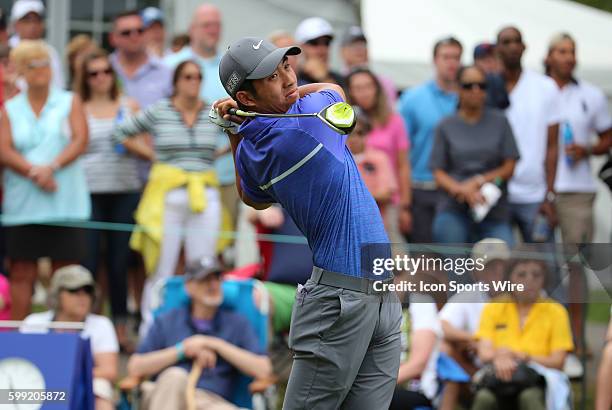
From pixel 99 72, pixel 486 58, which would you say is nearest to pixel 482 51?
pixel 486 58

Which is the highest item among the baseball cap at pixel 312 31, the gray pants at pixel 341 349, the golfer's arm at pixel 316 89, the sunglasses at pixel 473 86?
the baseball cap at pixel 312 31

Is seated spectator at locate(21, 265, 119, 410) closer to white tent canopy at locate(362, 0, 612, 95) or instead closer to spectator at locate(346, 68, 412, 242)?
spectator at locate(346, 68, 412, 242)

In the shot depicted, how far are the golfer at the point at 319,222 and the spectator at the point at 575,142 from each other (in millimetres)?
5293

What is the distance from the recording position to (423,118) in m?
10.9

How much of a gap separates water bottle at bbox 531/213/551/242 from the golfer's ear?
5067mm

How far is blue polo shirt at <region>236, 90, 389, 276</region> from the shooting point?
220 inches

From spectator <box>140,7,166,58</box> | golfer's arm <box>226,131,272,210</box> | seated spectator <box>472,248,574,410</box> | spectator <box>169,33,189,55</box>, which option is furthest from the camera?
spectator <box>140,7,166,58</box>

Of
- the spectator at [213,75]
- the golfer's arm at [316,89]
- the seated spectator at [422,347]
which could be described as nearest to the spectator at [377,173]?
the spectator at [213,75]

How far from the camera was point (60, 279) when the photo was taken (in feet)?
28.8

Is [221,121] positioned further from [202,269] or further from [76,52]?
[76,52]

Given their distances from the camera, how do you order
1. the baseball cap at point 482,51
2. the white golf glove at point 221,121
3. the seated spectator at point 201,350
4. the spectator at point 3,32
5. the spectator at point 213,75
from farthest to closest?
the baseball cap at point 482,51
the spectator at point 3,32
the spectator at point 213,75
the seated spectator at point 201,350
the white golf glove at point 221,121

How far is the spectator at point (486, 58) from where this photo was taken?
455 inches

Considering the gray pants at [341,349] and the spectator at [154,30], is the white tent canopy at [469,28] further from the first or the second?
the gray pants at [341,349]

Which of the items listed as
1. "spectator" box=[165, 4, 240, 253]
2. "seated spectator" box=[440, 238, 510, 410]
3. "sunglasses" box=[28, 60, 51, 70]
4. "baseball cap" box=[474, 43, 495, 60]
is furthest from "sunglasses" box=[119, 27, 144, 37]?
"seated spectator" box=[440, 238, 510, 410]
